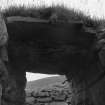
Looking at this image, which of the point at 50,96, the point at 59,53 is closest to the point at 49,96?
the point at 50,96

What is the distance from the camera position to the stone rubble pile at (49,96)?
239 inches

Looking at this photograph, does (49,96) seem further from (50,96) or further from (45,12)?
(45,12)

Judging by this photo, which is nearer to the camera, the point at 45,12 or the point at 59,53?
the point at 45,12

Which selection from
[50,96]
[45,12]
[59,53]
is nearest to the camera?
[45,12]

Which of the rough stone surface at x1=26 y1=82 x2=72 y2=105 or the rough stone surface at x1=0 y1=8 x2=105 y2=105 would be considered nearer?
the rough stone surface at x1=0 y1=8 x2=105 y2=105

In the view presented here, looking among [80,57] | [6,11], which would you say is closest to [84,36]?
[80,57]

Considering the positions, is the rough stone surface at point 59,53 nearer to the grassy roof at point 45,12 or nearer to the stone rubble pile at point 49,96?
the grassy roof at point 45,12

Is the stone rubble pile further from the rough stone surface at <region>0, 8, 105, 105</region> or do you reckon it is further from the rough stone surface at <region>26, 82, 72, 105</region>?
the rough stone surface at <region>0, 8, 105, 105</region>

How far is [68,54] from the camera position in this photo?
13.4 ft

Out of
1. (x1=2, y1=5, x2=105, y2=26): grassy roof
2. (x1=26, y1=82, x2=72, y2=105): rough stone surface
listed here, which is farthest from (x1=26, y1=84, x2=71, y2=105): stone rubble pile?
(x1=2, y1=5, x2=105, y2=26): grassy roof

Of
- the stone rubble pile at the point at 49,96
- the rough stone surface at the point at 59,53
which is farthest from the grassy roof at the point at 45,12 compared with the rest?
the stone rubble pile at the point at 49,96

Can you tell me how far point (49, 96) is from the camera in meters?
6.21

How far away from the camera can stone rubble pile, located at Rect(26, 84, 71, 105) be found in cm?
607

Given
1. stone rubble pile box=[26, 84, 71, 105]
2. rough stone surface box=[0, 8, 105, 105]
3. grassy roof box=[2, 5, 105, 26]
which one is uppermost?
grassy roof box=[2, 5, 105, 26]
